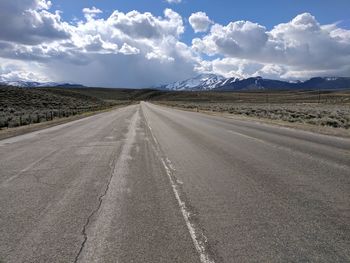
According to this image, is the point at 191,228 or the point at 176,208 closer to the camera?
the point at 191,228

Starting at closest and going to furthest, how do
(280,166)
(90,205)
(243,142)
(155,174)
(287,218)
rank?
(287,218), (90,205), (155,174), (280,166), (243,142)

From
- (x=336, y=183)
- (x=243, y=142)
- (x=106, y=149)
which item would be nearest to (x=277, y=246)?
(x=336, y=183)

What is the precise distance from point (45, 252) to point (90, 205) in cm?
200

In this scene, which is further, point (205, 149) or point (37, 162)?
point (205, 149)

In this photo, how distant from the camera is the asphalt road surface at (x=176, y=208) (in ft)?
15.1

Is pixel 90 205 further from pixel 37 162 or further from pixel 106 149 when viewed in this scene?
pixel 106 149

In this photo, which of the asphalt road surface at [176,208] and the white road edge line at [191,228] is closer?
the white road edge line at [191,228]

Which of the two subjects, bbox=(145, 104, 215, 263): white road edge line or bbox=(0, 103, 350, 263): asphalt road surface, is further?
bbox=(0, 103, 350, 263): asphalt road surface

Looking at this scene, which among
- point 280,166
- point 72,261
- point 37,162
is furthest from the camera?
point 37,162

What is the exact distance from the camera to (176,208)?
6.35 metres

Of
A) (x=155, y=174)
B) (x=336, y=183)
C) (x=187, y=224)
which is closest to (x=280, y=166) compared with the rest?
(x=336, y=183)

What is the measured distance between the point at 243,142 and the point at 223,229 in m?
10.5

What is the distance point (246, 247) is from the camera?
4.66 metres

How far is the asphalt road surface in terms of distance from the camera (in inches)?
182
